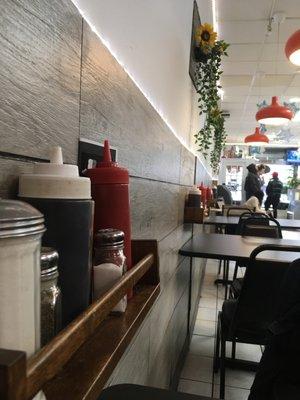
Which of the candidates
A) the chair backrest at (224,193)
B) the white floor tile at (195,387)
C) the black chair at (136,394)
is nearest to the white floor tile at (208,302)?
the white floor tile at (195,387)

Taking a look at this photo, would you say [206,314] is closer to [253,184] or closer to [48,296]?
[48,296]

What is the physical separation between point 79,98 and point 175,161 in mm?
1256

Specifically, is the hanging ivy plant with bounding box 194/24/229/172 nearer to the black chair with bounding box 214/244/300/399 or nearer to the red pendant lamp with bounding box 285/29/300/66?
the red pendant lamp with bounding box 285/29/300/66

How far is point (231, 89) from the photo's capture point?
7.13 m

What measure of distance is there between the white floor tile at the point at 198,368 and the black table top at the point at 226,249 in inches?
35.2

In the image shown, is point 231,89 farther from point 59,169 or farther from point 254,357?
point 59,169

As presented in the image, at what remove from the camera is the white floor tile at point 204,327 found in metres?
3.09

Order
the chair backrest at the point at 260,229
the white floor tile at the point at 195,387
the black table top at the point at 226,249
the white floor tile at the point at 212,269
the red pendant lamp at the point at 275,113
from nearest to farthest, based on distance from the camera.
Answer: the black table top at the point at 226,249, the white floor tile at the point at 195,387, the chair backrest at the point at 260,229, the red pendant lamp at the point at 275,113, the white floor tile at the point at 212,269

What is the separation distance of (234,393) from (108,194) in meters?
2.10

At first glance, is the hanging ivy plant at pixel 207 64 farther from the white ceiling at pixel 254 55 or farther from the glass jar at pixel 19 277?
the glass jar at pixel 19 277

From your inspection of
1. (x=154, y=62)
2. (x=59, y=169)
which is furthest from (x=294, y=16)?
(x=59, y=169)

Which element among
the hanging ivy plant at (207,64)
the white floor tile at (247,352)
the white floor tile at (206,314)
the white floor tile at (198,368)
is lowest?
the white floor tile at (198,368)

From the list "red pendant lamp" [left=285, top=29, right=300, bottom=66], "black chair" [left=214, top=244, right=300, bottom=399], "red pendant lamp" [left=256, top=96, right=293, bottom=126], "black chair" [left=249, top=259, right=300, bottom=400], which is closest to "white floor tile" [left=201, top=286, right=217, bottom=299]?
"black chair" [left=214, top=244, right=300, bottom=399]

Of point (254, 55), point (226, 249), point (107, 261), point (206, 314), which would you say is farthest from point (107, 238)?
point (254, 55)
